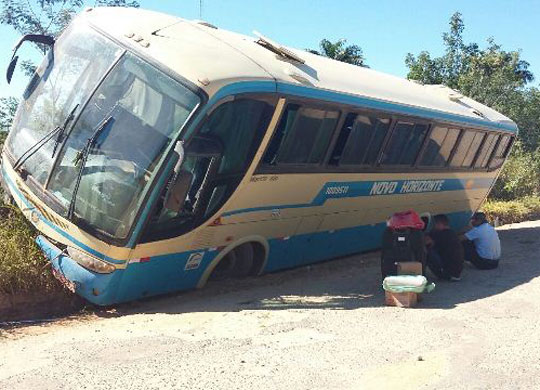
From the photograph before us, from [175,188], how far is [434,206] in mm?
7374

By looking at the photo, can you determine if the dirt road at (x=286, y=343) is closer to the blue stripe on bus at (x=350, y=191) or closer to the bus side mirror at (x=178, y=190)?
the blue stripe on bus at (x=350, y=191)

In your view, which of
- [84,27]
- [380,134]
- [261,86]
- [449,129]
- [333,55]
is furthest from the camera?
[333,55]

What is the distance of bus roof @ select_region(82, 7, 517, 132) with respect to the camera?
257 inches

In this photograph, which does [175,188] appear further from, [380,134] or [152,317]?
[380,134]

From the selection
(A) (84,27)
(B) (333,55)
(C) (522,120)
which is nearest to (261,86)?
(A) (84,27)

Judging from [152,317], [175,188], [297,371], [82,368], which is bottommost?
[152,317]

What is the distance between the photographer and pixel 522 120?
28281 millimetres

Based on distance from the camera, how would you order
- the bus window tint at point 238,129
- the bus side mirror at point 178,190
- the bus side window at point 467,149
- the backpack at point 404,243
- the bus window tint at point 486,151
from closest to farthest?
the bus side mirror at point 178,190 → the bus window tint at point 238,129 → the backpack at point 404,243 → the bus side window at point 467,149 → the bus window tint at point 486,151

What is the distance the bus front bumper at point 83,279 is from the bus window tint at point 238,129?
1.79 m

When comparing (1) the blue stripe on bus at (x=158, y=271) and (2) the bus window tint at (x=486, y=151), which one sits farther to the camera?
(2) the bus window tint at (x=486, y=151)

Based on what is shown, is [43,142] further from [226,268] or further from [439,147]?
[439,147]

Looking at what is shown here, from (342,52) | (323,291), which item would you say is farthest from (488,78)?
(323,291)

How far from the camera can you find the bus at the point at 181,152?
6.20 m

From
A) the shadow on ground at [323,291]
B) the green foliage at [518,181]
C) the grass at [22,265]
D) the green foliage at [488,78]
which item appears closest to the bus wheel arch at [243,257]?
the shadow on ground at [323,291]
